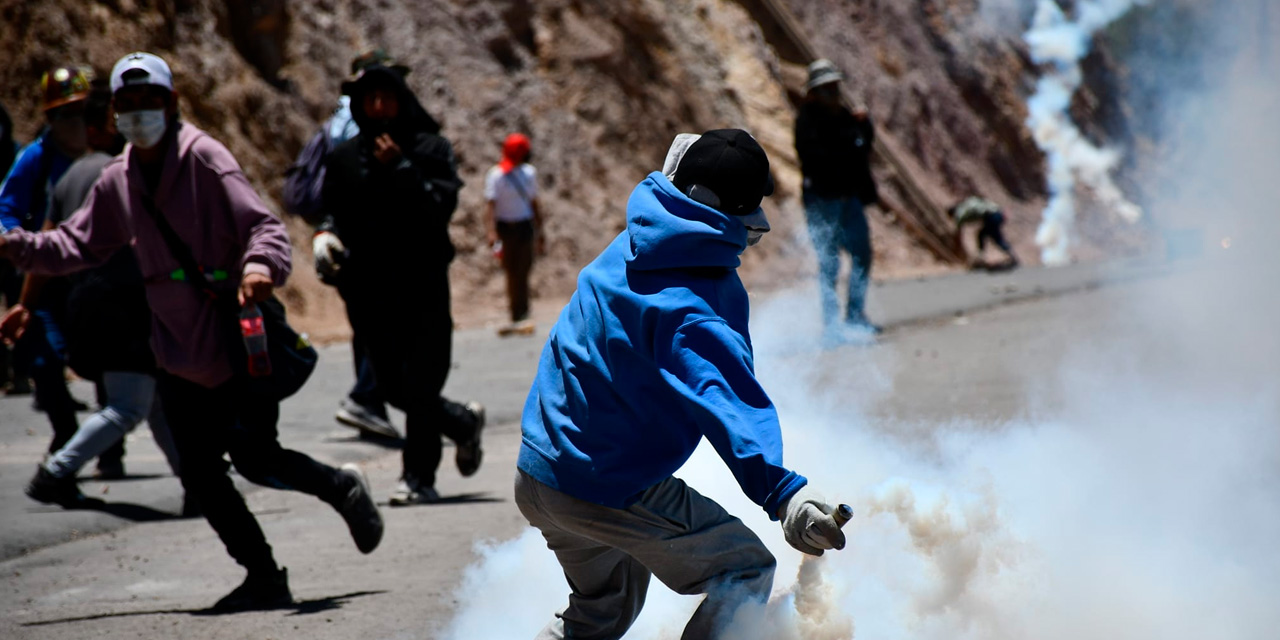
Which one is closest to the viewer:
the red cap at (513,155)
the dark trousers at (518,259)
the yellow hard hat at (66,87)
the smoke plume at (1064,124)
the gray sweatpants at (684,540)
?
the gray sweatpants at (684,540)

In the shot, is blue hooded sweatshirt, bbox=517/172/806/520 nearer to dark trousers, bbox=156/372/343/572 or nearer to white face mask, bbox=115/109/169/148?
dark trousers, bbox=156/372/343/572

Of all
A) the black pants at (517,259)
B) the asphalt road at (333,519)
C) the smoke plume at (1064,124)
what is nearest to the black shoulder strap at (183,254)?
the asphalt road at (333,519)

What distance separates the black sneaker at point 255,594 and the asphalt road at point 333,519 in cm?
8

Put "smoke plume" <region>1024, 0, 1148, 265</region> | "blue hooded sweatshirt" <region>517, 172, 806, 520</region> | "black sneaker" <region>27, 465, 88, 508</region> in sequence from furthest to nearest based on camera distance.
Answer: "smoke plume" <region>1024, 0, 1148, 265</region>, "black sneaker" <region>27, 465, 88, 508</region>, "blue hooded sweatshirt" <region>517, 172, 806, 520</region>

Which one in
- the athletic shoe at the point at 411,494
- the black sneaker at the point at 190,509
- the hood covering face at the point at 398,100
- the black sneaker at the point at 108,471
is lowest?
the black sneaker at the point at 108,471

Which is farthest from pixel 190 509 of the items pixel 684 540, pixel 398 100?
pixel 684 540

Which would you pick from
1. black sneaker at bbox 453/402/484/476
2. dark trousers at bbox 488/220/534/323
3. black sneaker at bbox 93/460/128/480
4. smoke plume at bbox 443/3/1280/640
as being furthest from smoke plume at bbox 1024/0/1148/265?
black sneaker at bbox 93/460/128/480

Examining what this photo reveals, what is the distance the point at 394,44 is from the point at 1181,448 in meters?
14.1

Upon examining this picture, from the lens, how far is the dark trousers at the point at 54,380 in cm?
636

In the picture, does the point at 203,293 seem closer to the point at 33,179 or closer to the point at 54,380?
the point at 33,179

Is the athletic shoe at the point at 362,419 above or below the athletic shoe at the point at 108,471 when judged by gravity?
below

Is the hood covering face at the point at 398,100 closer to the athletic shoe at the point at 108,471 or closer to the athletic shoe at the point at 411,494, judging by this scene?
the athletic shoe at the point at 411,494

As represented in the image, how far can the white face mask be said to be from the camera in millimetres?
4031

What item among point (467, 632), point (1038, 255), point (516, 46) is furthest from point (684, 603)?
point (1038, 255)
